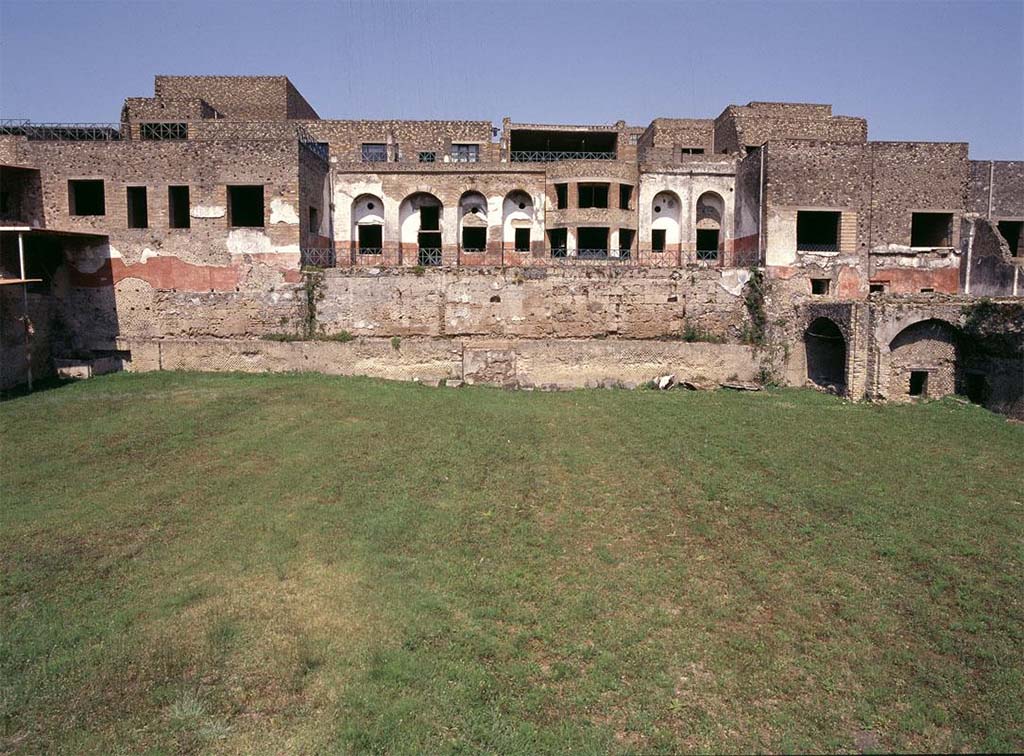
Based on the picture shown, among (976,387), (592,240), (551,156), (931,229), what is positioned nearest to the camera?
(976,387)

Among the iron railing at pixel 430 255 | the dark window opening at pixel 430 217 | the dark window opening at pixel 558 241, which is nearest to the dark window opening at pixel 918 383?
the dark window opening at pixel 558 241

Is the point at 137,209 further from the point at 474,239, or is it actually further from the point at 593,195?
the point at 593,195

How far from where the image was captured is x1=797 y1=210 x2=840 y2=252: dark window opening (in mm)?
25000

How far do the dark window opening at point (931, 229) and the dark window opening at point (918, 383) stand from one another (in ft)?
23.2

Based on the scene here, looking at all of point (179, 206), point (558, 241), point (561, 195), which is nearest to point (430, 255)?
point (558, 241)

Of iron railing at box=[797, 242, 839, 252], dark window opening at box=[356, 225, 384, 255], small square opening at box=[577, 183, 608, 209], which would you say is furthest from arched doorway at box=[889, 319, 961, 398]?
dark window opening at box=[356, 225, 384, 255]

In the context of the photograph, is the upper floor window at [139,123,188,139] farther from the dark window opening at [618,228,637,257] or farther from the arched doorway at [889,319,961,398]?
the arched doorway at [889,319,961,398]

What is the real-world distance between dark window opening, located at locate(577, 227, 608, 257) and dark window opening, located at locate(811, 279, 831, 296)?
910cm

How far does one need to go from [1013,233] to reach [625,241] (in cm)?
1502

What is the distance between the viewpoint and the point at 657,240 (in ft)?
100

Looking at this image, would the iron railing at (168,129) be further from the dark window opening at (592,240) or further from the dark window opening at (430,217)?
the dark window opening at (592,240)

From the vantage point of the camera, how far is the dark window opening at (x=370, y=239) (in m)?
29.1

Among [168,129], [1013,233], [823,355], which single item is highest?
[168,129]

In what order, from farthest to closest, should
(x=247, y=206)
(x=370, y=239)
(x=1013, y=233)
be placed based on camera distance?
(x=370, y=239), (x=247, y=206), (x=1013, y=233)
